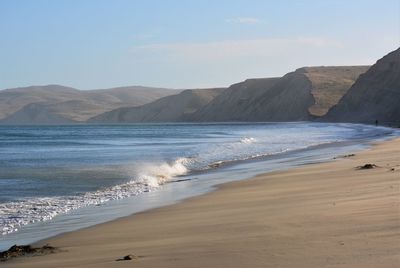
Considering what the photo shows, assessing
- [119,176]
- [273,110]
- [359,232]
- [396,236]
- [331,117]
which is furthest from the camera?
[273,110]

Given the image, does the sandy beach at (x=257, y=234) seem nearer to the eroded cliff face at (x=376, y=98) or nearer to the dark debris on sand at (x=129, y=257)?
the dark debris on sand at (x=129, y=257)

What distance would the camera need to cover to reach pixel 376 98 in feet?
324

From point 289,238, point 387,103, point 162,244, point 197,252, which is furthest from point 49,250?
point 387,103

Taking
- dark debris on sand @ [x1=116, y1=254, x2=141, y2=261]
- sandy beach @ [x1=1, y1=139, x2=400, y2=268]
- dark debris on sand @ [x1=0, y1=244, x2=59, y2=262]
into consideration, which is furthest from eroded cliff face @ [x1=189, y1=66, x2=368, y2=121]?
dark debris on sand @ [x1=116, y1=254, x2=141, y2=261]

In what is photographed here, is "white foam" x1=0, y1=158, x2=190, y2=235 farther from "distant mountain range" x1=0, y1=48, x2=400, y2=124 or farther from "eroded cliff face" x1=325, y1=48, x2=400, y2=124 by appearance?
"distant mountain range" x1=0, y1=48, x2=400, y2=124

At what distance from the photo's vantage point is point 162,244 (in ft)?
25.2

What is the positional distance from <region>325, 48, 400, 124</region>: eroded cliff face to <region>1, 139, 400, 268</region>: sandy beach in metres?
79.0

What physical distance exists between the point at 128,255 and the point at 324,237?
2189mm

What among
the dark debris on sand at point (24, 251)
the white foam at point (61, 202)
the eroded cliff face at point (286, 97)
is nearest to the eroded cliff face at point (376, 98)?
the eroded cliff face at point (286, 97)

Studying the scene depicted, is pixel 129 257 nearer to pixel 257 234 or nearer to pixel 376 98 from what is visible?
pixel 257 234

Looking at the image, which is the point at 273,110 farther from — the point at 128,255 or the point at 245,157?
the point at 128,255

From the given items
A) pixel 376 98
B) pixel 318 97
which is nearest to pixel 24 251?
pixel 376 98

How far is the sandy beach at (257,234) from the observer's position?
249 inches

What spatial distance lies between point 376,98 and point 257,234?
9527 centimetres
